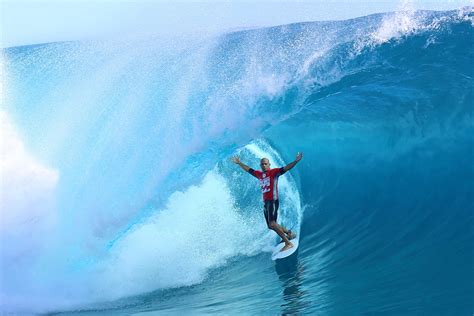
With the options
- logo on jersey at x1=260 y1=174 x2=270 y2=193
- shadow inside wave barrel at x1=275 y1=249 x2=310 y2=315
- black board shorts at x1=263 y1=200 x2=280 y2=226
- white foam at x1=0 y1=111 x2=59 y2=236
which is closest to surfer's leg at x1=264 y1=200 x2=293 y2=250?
black board shorts at x1=263 y1=200 x2=280 y2=226

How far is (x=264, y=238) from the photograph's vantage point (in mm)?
7930

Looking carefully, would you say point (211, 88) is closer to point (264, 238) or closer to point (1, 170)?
point (264, 238)

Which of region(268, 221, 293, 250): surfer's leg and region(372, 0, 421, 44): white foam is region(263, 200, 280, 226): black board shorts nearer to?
region(268, 221, 293, 250): surfer's leg

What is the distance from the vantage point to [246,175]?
30.6 ft

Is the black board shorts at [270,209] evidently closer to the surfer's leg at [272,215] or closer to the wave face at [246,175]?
the surfer's leg at [272,215]

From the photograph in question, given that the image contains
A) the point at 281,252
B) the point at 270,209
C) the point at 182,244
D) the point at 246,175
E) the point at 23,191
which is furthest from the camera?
the point at 246,175

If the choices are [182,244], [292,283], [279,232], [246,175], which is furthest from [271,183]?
[246,175]

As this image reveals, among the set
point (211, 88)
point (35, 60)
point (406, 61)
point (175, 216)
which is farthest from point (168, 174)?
point (35, 60)

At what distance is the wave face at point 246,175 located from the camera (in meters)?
6.34

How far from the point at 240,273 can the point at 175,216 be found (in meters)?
1.41

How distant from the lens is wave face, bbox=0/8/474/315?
6.34 meters

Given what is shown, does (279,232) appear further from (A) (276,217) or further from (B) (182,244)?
(B) (182,244)

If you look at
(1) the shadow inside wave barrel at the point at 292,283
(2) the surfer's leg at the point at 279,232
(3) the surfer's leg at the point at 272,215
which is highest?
(3) the surfer's leg at the point at 272,215

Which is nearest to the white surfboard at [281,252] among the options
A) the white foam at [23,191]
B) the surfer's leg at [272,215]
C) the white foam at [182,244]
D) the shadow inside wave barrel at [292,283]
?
the shadow inside wave barrel at [292,283]
